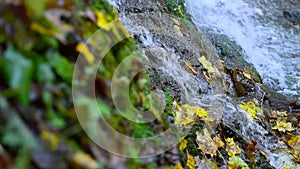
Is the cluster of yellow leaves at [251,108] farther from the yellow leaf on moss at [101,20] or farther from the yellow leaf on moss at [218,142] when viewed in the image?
the yellow leaf on moss at [101,20]

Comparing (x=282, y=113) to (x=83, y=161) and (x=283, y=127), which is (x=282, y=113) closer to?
(x=283, y=127)

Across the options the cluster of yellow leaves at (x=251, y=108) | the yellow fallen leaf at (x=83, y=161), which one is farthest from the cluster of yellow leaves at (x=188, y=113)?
the yellow fallen leaf at (x=83, y=161)

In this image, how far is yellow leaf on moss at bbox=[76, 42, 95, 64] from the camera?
137cm

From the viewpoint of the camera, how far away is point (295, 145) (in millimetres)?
4129

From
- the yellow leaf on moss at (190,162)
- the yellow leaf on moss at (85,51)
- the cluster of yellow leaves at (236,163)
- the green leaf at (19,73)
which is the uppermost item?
the green leaf at (19,73)

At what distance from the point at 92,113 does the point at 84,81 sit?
0.13 m

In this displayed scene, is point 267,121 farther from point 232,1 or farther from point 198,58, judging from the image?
point 232,1

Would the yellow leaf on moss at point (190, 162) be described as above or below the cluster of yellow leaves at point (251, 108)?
above

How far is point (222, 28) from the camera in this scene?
234 inches

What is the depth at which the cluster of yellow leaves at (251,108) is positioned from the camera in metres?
4.06

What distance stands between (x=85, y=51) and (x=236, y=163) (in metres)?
2.13

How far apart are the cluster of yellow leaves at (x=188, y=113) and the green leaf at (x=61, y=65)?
1.45 meters

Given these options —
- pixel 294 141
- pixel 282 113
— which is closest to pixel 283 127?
pixel 294 141

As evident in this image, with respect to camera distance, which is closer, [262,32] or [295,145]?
[295,145]
